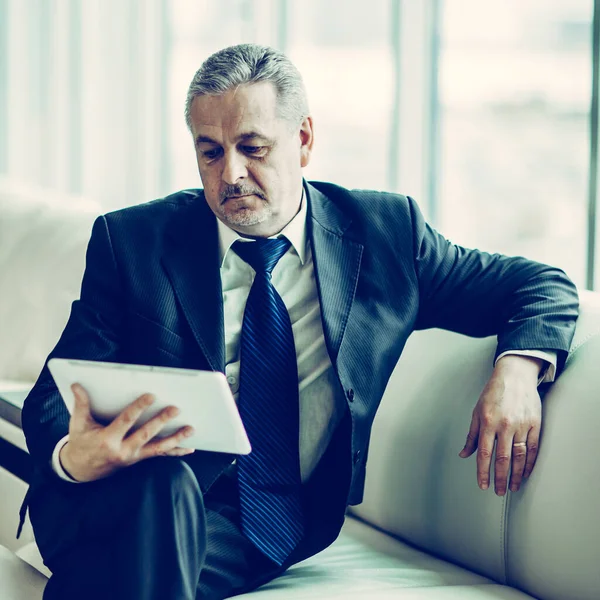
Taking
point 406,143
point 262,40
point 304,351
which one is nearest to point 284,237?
point 304,351

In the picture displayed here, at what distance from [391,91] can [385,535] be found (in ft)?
6.03

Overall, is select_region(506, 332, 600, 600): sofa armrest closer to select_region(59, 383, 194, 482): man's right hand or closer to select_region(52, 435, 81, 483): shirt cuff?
select_region(59, 383, 194, 482): man's right hand

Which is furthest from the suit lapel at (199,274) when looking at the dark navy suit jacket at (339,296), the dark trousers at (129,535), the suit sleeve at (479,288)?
the suit sleeve at (479,288)

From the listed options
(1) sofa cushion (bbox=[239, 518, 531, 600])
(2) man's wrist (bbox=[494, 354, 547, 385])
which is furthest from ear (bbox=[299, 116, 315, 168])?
(1) sofa cushion (bbox=[239, 518, 531, 600])

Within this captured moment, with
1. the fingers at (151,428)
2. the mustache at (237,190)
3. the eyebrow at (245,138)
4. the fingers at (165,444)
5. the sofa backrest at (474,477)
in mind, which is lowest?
the sofa backrest at (474,477)

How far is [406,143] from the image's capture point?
3.15 metres

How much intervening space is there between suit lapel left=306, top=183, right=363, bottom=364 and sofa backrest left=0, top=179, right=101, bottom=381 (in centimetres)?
106

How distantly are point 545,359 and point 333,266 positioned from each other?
39cm

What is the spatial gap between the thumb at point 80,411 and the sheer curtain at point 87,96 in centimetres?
280

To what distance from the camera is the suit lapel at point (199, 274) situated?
1465 mm

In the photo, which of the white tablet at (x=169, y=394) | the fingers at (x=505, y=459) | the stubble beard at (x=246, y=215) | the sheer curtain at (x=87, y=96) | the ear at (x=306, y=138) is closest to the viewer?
the white tablet at (x=169, y=394)

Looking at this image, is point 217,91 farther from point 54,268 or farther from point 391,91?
point 391,91

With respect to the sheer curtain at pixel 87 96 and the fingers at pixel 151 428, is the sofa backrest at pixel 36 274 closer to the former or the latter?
the sheer curtain at pixel 87 96

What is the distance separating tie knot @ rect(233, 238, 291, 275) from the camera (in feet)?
5.04
